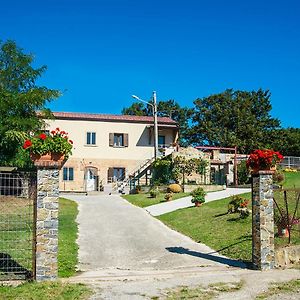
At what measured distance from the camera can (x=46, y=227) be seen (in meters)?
8.59

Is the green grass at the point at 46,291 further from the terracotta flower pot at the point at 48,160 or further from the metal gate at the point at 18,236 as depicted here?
the terracotta flower pot at the point at 48,160

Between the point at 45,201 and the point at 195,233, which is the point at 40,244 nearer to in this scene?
the point at 45,201

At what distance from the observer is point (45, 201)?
8.66 metres

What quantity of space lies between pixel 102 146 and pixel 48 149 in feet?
106

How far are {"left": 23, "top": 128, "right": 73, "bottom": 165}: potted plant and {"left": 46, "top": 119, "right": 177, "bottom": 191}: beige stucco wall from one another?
31.1 metres

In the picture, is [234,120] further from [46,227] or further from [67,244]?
[46,227]

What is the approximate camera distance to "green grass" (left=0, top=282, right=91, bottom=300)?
7.38m

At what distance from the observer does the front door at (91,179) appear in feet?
131

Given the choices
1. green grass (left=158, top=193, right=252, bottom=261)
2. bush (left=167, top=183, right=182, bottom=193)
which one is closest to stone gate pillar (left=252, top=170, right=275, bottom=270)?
green grass (left=158, top=193, right=252, bottom=261)

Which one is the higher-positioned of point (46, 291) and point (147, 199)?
point (147, 199)

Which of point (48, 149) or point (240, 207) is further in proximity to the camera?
point (240, 207)

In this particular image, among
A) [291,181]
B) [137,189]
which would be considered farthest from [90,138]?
[291,181]

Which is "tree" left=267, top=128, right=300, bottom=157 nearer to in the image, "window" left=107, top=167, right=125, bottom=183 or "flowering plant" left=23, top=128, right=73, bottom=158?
"window" left=107, top=167, right=125, bottom=183

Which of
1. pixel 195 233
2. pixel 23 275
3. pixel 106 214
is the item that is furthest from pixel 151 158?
pixel 23 275
